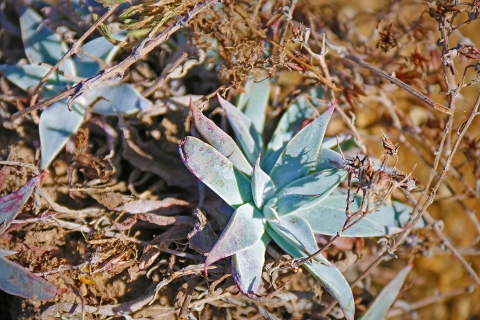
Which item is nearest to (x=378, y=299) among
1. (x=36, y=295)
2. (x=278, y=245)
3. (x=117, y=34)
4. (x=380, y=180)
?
(x=278, y=245)

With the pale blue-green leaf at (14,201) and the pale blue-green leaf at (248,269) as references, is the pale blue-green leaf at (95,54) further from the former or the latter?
the pale blue-green leaf at (248,269)

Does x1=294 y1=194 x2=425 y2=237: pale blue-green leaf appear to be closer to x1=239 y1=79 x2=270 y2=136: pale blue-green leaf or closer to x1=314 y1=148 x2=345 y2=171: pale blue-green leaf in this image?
x1=314 y1=148 x2=345 y2=171: pale blue-green leaf

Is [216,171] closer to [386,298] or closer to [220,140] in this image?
[220,140]

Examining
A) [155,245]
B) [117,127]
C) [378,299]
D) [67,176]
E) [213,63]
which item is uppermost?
[213,63]

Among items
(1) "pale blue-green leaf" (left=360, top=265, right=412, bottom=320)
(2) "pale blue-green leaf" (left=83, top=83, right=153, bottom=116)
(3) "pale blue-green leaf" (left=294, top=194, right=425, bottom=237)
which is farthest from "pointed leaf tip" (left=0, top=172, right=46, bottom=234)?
(1) "pale blue-green leaf" (left=360, top=265, right=412, bottom=320)

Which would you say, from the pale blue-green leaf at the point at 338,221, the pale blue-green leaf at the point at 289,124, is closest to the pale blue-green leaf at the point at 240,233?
the pale blue-green leaf at the point at 338,221

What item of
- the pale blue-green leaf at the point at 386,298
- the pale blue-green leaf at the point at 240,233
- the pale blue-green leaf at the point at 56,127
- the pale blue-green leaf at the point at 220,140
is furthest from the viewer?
the pale blue-green leaf at the point at 386,298

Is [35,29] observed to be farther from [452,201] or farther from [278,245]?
[452,201]
